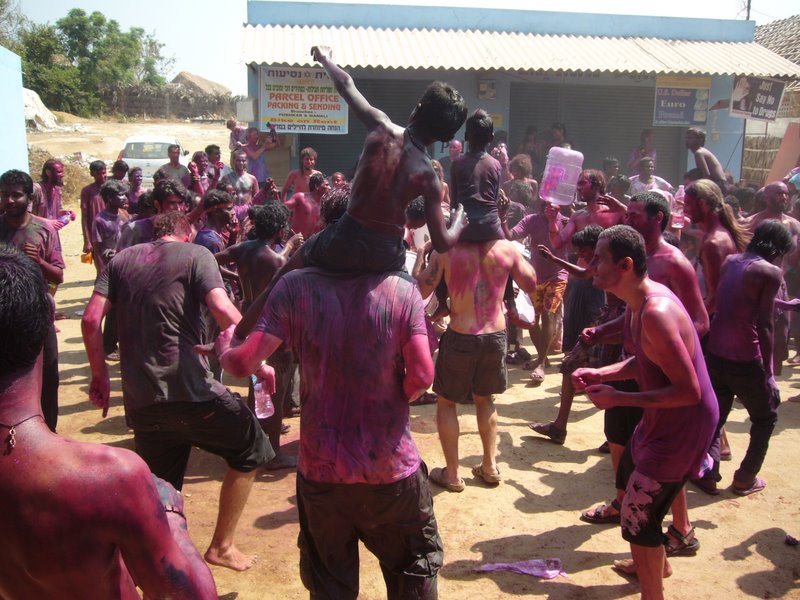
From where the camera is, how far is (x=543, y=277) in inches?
320

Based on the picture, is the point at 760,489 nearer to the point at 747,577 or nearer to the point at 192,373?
the point at 747,577

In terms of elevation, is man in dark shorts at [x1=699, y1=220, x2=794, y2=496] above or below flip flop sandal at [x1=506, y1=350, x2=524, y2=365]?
above

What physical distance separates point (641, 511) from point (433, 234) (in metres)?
1.68

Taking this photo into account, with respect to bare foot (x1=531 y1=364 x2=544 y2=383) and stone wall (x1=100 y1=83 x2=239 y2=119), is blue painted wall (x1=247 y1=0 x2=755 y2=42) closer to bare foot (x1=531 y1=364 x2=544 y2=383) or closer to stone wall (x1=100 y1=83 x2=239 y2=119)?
bare foot (x1=531 y1=364 x2=544 y2=383)

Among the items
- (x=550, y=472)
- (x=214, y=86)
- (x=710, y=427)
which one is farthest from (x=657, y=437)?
(x=214, y=86)

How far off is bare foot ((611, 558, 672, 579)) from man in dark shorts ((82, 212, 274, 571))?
2220 mm

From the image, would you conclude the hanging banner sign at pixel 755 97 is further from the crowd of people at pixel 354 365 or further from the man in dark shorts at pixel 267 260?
the man in dark shorts at pixel 267 260

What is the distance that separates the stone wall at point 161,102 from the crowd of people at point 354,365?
3425 cm

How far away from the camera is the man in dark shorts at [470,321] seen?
5.27 meters

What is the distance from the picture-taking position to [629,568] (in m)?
4.24

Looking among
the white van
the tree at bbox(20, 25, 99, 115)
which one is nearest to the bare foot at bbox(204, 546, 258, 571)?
the white van

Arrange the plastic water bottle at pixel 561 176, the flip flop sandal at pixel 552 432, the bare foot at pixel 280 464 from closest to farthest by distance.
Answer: the bare foot at pixel 280 464
the flip flop sandal at pixel 552 432
the plastic water bottle at pixel 561 176

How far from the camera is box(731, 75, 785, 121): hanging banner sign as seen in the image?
1463cm

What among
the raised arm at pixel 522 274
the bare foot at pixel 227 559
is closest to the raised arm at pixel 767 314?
the raised arm at pixel 522 274
